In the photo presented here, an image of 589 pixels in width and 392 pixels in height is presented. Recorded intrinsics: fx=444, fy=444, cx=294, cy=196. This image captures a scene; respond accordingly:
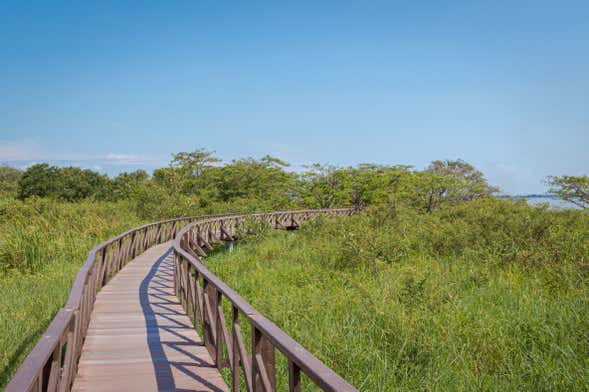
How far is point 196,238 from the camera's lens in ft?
47.7

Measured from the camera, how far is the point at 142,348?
4.97m

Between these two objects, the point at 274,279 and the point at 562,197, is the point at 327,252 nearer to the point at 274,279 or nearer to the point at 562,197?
the point at 274,279

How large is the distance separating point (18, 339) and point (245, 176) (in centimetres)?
2901

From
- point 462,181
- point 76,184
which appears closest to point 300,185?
point 462,181

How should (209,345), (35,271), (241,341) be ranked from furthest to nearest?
(35,271) → (209,345) → (241,341)

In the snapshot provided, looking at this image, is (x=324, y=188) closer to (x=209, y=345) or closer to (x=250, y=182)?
(x=250, y=182)

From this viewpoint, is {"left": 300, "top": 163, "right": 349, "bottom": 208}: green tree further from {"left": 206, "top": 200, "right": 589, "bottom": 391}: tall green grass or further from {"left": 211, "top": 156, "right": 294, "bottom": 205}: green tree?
{"left": 206, "top": 200, "right": 589, "bottom": 391}: tall green grass

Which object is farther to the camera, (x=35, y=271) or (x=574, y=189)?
(x=574, y=189)

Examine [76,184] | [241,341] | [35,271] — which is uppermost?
[76,184]

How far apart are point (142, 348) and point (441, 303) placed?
4177 millimetres

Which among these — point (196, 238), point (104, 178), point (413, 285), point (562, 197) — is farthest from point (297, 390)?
point (104, 178)

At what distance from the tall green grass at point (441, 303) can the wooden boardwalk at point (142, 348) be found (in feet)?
3.40

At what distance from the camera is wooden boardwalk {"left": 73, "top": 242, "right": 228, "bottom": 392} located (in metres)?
4.02

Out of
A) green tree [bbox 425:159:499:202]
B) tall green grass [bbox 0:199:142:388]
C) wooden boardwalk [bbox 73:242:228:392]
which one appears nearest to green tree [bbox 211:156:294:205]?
green tree [bbox 425:159:499:202]
